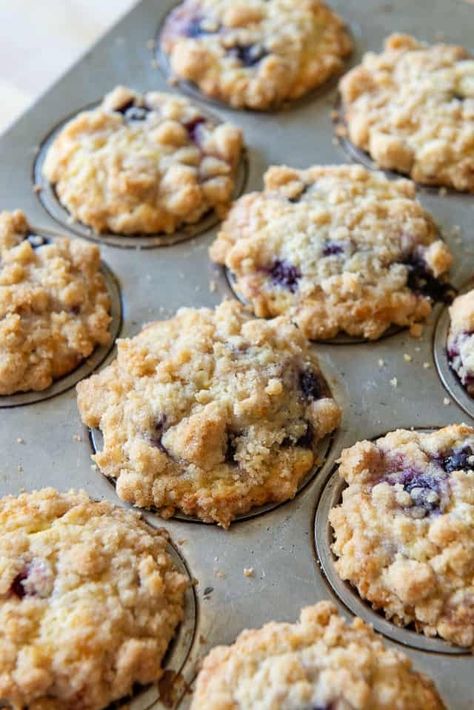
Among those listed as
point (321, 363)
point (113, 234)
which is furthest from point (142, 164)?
point (321, 363)

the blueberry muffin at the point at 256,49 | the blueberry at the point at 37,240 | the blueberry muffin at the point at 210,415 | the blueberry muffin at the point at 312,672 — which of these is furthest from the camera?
the blueberry muffin at the point at 256,49

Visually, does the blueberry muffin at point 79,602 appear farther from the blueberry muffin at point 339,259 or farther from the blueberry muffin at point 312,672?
the blueberry muffin at point 339,259

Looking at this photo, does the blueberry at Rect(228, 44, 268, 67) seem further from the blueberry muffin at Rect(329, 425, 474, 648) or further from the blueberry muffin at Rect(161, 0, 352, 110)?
the blueberry muffin at Rect(329, 425, 474, 648)

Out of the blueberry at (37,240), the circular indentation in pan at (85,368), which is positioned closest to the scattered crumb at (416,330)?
the circular indentation in pan at (85,368)

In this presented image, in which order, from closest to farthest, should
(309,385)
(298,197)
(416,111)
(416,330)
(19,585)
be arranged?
1. (19,585)
2. (309,385)
3. (416,330)
4. (298,197)
5. (416,111)

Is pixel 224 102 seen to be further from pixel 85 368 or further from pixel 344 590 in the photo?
pixel 344 590

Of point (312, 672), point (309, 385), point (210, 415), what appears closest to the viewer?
point (312, 672)

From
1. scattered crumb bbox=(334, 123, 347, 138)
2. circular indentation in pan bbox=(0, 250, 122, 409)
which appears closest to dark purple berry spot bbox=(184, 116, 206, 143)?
scattered crumb bbox=(334, 123, 347, 138)
